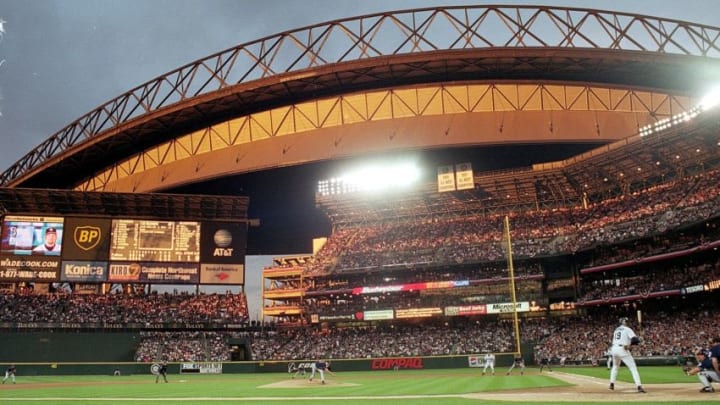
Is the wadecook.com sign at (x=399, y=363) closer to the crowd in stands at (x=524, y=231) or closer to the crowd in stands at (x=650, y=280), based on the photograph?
the crowd in stands at (x=524, y=231)

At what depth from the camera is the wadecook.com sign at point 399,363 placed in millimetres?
49906

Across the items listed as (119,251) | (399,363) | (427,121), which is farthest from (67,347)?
(427,121)

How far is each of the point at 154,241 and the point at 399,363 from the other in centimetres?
3146

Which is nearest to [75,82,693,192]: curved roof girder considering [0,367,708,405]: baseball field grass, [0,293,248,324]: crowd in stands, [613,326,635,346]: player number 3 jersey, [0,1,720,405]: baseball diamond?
[0,1,720,405]: baseball diamond

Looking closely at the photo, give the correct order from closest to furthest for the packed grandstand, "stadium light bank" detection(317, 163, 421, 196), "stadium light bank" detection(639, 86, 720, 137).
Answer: "stadium light bank" detection(639, 86, 720, 137), the packed grandstand, "stadium light bank" detection(317, 163, 421, 196)

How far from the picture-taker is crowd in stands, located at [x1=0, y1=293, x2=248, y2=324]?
191ft

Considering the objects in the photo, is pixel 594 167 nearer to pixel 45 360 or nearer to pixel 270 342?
pixel 270 342

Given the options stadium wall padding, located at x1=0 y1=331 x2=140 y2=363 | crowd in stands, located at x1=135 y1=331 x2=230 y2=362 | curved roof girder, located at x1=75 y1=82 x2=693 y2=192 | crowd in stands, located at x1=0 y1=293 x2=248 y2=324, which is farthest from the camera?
crowd in stands, located at x1=0 y1=293 x2=248 y2=324

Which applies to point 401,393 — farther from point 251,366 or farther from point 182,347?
point 182,347

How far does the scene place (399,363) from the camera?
165 feet

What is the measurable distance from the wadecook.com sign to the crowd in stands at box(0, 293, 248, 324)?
1973 centimetres

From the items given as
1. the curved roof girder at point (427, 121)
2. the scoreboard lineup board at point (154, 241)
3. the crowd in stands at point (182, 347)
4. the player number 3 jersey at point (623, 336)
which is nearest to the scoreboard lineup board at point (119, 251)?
the scoreboard lineup board at point (154, 241)

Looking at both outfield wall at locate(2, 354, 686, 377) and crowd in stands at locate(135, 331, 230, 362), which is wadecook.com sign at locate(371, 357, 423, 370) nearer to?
outfield wall at locate(2, 354, 686, 377)

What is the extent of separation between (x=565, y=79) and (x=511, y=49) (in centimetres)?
888
